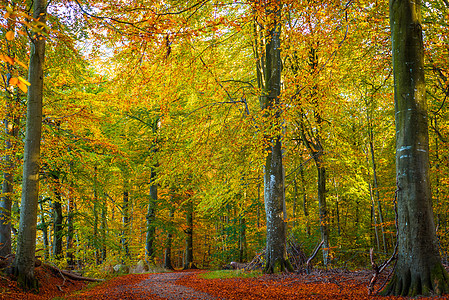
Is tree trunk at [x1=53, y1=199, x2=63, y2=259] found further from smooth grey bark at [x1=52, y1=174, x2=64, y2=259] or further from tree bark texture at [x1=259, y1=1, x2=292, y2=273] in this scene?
tree bark texture at [x1=259, y1=1, x2=292, y2=273]

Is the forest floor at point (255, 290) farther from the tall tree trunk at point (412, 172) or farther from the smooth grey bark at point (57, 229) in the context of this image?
the smooth grey bark at point (57, 229)

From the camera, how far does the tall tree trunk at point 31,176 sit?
20.6 ft

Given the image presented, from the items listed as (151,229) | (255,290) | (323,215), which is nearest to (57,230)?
(151,229)

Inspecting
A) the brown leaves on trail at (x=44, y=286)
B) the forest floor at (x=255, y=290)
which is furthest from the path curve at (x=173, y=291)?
the brown leaves on trail at (x=44, y=286)

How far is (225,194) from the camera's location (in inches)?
408

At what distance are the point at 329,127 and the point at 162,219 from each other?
1036 cm

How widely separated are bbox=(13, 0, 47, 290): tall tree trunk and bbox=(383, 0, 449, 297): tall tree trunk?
22.3ft

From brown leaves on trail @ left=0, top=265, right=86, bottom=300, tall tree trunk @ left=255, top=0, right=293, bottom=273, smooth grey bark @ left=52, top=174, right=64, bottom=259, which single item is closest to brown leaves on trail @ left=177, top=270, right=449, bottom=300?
tall tree trunk @ left=255, top=0, right=293, bottom=273

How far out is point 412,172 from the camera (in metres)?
4.19

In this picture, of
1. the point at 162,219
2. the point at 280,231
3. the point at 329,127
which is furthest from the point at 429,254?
the point at 162,219

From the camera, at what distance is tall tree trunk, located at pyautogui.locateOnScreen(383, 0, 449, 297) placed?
13.0ft

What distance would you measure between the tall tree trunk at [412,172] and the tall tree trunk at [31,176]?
22.3 ft

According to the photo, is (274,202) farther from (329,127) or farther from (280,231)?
(329,127)

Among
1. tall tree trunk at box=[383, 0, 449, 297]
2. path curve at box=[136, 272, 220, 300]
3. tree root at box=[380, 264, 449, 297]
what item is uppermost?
tall tree trunk at box=[383, 0, 449, 297]
